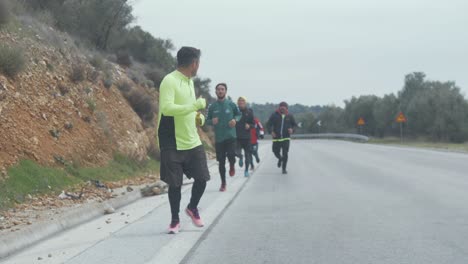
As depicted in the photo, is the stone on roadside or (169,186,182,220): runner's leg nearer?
(169,186,182,220): runner's leg

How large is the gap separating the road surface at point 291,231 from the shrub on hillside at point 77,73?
5.58 metres

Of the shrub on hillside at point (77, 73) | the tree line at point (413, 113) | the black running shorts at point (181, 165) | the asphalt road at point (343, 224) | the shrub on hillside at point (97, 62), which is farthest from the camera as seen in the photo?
the tree line at point (413, 113)

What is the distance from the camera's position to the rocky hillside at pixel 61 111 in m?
11.3

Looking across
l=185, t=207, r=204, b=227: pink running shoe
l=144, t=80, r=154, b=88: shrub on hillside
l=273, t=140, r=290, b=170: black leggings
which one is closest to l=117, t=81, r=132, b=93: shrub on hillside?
l=144, t=80, r=154, b=88: shrub on hillside

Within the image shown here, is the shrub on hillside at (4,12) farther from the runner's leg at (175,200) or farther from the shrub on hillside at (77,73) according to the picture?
the runner's leg at (175,200)

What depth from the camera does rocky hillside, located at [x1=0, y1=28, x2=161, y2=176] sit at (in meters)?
11.3

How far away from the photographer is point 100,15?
24.0 meters

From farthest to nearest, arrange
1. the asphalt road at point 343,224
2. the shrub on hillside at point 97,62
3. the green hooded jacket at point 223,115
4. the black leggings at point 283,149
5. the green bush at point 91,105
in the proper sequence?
the shrub on hillside at point 97,62
the black leggings at point 283,149
the green bush at point 91,105
the green hooded jacket at point 223,115
the asphalt road at point 343,224

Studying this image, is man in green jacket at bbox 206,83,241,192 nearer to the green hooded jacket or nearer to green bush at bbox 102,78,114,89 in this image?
the green hooded jacket

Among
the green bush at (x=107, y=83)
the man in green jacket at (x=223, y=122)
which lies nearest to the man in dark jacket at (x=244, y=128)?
the man in green jacket at (x=223, y=122)

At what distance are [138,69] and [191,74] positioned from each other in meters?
20.0

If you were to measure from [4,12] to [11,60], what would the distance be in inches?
88.1

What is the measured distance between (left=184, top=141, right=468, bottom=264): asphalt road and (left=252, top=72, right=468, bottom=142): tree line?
49691 millimetres

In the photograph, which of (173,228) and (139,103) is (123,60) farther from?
(173,228)
